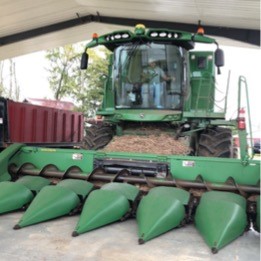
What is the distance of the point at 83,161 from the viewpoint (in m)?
5.03

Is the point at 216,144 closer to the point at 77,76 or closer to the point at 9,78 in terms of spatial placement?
the point at 77,76

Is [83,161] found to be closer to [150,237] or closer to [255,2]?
[150,237]

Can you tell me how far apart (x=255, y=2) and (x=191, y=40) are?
2.98m

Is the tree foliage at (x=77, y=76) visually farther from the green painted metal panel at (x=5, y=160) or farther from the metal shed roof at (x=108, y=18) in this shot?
the green painted metal panel at (x=5, y=160)

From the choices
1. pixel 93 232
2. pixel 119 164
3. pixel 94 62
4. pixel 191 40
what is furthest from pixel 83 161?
pixel 94 62

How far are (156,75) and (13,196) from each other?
9.14ft

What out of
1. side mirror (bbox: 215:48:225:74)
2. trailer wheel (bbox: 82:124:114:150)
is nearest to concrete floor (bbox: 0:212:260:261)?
trailer wheel (bbox: 82:124:114:150)

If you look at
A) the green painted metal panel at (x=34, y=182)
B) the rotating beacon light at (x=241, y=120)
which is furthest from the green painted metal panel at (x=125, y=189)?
the rotating beacon light at (x=241, y=120)

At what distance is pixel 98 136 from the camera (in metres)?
6.27

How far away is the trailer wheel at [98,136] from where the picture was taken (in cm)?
619

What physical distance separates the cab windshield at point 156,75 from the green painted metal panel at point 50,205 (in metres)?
2.19

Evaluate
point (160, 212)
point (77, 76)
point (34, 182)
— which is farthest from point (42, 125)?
point (77, 76)

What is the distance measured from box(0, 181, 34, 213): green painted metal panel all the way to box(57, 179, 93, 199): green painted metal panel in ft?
1.30

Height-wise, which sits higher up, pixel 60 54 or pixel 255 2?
pixel 60 54
